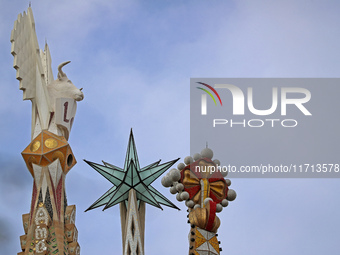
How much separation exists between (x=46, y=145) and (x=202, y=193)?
5.65 m

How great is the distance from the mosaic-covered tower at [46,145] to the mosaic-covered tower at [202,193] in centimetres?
378

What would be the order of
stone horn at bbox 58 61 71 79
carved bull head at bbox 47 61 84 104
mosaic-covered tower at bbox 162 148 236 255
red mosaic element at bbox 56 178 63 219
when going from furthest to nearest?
stone horn at bbox 58 61 71 79 < carved bull head at bbox 47 61 84 104 < red mosaic element at bbox 56 178 63 219 < mosaic-covered tower at bbox 162 148 236 255

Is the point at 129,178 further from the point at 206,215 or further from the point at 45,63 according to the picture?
the point at 45,63

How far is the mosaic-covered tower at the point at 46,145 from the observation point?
2977 cm

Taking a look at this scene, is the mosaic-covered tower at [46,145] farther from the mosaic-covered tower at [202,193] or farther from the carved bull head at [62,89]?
the mosaic-covered tower at [202,193]

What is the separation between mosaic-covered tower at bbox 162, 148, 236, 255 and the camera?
28.2 meters

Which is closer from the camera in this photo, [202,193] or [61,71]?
[202,193]

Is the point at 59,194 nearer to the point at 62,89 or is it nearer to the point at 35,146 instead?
the point at 35,146

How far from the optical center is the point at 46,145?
31031 mm

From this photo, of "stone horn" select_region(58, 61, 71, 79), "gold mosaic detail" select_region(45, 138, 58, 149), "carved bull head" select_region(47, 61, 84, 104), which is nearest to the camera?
"gold mosaic detail" select_region(45, 138, 58, 149)

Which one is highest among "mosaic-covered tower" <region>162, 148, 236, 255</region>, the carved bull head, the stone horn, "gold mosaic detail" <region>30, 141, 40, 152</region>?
the stone horn

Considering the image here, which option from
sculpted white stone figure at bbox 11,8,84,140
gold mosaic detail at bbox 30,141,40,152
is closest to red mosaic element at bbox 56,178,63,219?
gold mosaic detail at bbox 30,141,40,152

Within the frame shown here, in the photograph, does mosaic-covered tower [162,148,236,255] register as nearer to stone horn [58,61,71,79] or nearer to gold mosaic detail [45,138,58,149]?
gold mosaic detail [45,138,58,149]

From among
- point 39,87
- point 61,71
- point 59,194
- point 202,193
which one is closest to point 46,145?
point 59,194
